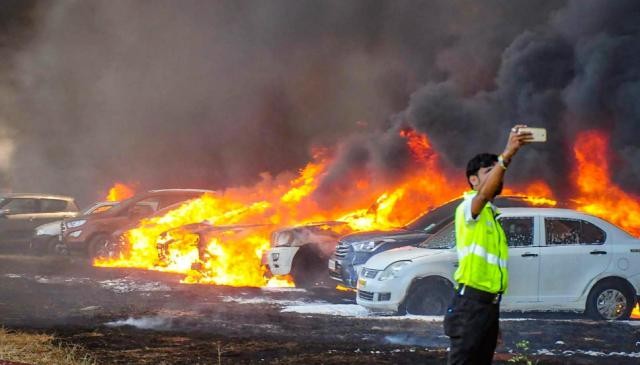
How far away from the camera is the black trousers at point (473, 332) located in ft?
14.2

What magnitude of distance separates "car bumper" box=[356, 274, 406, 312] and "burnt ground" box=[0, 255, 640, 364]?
0.59 feet

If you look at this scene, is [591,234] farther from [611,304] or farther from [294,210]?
[294,210]

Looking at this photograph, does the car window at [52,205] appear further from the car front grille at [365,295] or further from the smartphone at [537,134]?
the smartphone at [537,134]

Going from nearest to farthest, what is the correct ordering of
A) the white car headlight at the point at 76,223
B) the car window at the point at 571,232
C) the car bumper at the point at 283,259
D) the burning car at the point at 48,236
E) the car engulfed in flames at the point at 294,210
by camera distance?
the car window at the point at 571,232, the car bumper at the point at 283,259, the car engulfed in flames at the point at 294,210, the white car headlight at the point at 76,223, the burning car at the point at 48,236

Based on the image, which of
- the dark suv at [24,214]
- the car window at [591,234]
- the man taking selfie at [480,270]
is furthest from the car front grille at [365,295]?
the dark suv at [24,214]

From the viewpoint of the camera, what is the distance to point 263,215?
46.9 ft

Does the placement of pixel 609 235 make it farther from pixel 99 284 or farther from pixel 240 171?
pixel 240 171

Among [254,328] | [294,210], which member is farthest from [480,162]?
[294,210]

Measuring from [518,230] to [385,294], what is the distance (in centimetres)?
197

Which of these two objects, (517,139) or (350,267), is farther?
(350,267)

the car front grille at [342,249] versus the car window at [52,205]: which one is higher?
the car window at [52,205]

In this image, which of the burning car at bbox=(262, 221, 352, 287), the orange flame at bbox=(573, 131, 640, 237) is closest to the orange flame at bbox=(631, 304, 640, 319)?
the orange flame at bbox=(573, 131, 640, 237)

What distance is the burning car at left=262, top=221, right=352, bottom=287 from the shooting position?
12.1m

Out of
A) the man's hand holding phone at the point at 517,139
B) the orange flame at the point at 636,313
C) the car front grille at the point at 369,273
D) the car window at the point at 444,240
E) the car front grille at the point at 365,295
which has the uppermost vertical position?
the man's hand holding phone at the point at 517,139
